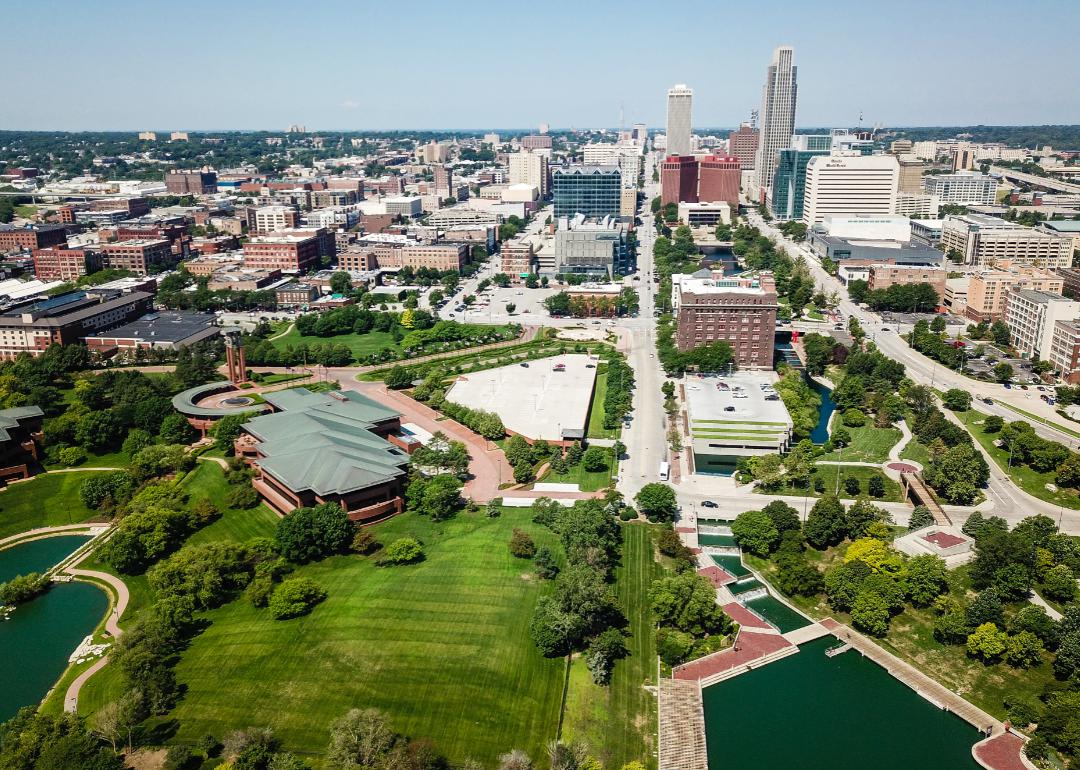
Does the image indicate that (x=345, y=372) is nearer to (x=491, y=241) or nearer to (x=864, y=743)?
(x=864, y=743)

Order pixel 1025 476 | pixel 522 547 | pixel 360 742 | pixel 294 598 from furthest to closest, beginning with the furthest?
pixel 1025 476, pixel 522 547, pixel 294 598, pixel 360 742

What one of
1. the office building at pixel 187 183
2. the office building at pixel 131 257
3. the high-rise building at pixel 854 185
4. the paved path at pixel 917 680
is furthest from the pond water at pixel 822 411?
the office building at pixel 187 183

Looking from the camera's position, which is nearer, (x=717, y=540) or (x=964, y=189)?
(x=717, y=540)

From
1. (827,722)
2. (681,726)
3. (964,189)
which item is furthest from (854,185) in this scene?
(681,726)

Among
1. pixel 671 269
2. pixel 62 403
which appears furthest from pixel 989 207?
pixel 62 403

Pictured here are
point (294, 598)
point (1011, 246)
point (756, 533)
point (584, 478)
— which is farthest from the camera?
point (1011, 246)

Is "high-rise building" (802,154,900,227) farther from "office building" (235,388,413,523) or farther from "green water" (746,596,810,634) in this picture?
"green water" (746,596,810,634)

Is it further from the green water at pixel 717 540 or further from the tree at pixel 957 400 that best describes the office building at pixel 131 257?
the tree at pixel 957 400

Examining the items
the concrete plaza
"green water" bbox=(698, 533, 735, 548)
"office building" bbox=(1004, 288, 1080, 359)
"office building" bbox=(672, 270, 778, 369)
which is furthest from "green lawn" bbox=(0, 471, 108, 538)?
"office building" bbox=(1004, 288, 1080, 359)

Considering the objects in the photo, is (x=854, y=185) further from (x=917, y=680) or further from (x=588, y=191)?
(x=917, y=680)
